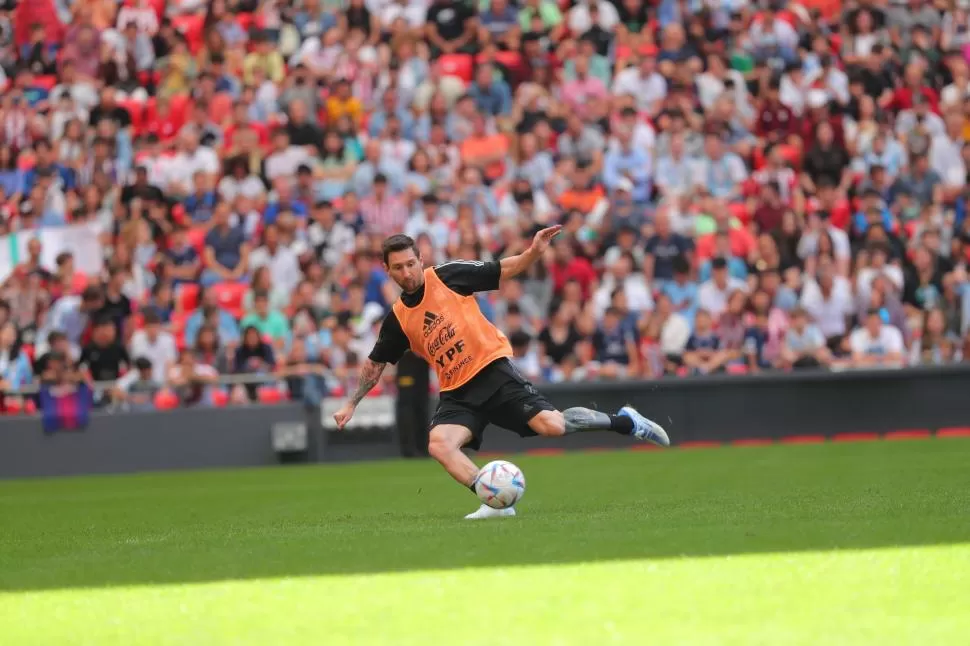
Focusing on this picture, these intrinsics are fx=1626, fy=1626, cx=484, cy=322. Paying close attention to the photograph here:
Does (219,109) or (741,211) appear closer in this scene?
(741,211)

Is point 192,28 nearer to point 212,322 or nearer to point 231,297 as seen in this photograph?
point 231,297

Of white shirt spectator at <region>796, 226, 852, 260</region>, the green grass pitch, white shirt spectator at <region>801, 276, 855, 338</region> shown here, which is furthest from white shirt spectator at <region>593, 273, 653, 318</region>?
the green grass pitch

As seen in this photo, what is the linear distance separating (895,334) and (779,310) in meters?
1.40

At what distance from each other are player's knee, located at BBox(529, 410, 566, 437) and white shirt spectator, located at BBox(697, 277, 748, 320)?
997 cm

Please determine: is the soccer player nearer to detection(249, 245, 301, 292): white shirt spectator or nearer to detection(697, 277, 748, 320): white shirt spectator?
detection(697, 277, 748, 320): white shirt spectator

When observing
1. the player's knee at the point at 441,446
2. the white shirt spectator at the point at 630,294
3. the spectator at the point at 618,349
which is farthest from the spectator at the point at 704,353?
the player's knee at the point at 441,446

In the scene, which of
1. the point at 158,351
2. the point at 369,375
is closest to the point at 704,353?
the point at 158,351

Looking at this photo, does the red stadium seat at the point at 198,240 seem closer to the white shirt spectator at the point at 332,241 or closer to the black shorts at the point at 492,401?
the white shirt spectator at the point at 332,241

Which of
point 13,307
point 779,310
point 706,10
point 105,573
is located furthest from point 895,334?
point 105,573

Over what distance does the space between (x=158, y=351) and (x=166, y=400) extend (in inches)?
26.1

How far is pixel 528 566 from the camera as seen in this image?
7.20 m

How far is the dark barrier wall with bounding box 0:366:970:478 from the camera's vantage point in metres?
19.1

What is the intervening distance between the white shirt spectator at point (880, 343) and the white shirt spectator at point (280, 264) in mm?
7013

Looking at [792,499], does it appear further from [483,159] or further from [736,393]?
[483,159]
